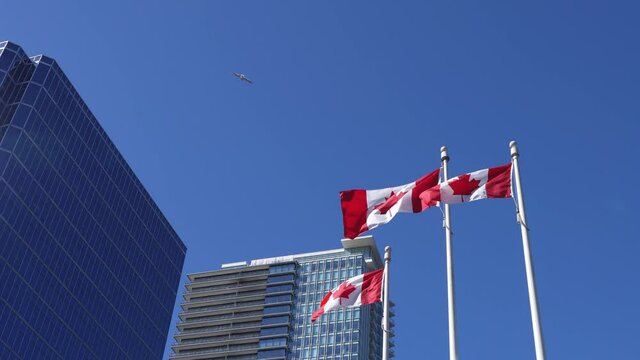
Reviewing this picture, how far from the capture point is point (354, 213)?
45.6 meters

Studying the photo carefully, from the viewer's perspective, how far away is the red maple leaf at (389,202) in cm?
4456

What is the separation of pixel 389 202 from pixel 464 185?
15.1 feet

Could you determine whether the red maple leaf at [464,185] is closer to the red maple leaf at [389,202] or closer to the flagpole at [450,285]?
the flagpole at [450,285]

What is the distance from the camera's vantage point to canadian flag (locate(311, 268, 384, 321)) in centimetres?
4697

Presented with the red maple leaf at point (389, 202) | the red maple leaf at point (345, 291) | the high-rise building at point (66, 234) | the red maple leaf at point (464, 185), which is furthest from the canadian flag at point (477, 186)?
the high-rise building at point (66, 234)

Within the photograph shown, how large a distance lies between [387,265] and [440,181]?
575cm

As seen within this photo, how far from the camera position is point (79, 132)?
148 metres

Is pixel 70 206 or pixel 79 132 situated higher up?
pixel 79 132

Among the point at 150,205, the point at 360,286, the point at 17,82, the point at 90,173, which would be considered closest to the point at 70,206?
the point at 90,173

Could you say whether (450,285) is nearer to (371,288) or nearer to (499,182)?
(499,182)

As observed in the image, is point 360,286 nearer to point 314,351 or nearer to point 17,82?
point 17,82

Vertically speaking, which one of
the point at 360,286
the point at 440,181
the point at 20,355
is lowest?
the point at 360,286

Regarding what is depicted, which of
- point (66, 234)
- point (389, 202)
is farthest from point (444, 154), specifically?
point (66, 234)

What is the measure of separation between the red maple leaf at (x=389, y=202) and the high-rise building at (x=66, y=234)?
9059 centimetres
